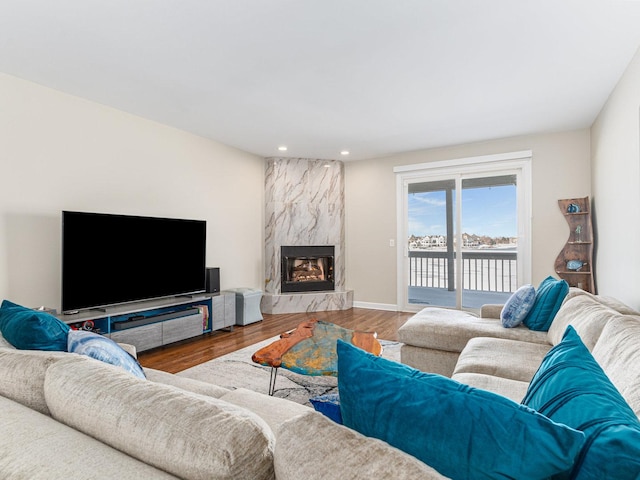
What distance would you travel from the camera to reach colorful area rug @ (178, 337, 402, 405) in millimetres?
2738

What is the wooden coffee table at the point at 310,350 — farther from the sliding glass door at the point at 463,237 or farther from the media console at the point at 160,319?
the sliding glass door at the point at 463,237

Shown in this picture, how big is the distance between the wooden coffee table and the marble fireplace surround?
8.92 feet

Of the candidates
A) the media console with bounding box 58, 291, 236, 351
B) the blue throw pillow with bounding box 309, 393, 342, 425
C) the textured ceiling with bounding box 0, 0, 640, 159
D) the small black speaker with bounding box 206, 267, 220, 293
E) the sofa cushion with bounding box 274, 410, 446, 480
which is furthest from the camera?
the small black speaker with bounding box 206, 267, 220, 293

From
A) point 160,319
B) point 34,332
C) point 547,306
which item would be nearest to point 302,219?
point 160,319

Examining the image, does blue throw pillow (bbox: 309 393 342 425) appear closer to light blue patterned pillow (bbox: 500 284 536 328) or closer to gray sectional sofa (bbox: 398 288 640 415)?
gray sectional sofa (bbox: 398 288 640 415)

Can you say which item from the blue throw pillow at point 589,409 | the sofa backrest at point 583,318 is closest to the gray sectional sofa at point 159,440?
the blue throw pillow at point 589,409

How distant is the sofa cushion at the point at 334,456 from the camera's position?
590mm

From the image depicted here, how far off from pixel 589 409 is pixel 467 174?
5022 mm

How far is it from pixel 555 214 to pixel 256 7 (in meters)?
4.38

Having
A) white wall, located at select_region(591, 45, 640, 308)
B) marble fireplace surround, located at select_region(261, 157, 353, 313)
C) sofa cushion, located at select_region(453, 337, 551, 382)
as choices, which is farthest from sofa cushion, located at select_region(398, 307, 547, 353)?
marble fireplace surround, located at select_region(261, 157, 353, 313)

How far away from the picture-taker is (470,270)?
541 centimetres

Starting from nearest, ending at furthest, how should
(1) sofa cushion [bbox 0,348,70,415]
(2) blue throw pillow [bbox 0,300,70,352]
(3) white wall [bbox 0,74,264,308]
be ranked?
(1) sofa cushion [bbox 0,348,70,415] < (2) blue throw pillow [bbox 0,300,70,352] < (3) white wall [bbox 0,74,264,308]

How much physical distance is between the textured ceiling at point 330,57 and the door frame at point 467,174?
75 cm

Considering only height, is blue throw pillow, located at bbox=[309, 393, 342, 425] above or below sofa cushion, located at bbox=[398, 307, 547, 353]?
above
